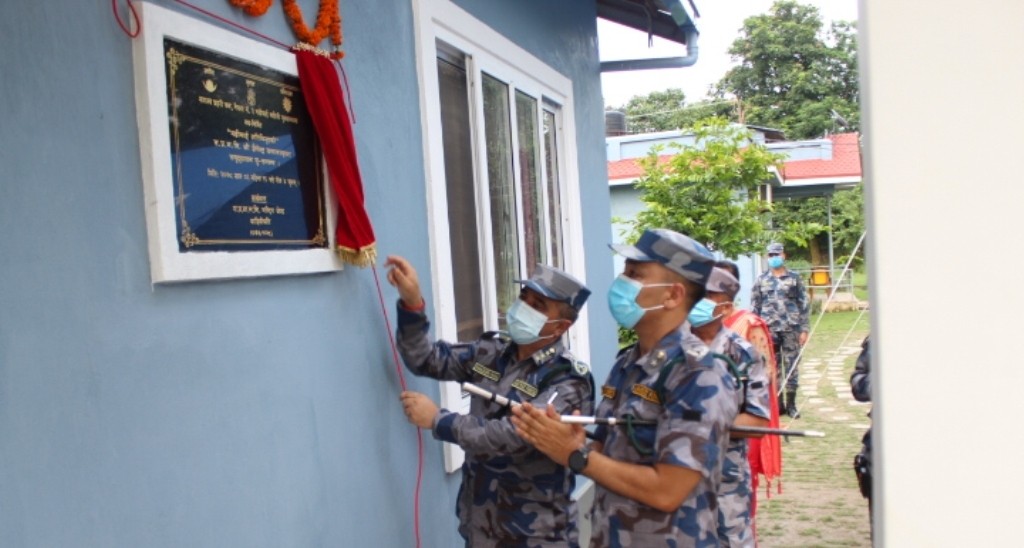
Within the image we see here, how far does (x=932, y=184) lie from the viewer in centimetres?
123

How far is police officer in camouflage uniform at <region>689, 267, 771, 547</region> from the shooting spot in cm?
436

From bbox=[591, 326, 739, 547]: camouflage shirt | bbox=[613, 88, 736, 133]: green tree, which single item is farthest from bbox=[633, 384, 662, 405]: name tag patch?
bbox=[613, 88, 736, 133]: green tree

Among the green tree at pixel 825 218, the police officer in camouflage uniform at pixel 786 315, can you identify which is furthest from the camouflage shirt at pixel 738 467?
the green tree at pixel 825 218

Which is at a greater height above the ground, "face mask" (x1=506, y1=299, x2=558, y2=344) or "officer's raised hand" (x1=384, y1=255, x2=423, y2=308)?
"officer's raised hand" (x1=384, y1=255, x2=423, y2=308)

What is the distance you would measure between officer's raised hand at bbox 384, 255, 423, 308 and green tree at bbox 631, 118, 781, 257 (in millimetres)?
8473

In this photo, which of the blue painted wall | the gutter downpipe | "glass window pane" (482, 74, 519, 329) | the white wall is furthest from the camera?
the gutter downpipe

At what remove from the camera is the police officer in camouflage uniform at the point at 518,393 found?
11.1 feet

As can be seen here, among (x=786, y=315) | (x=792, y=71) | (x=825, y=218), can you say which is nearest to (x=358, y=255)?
(x=786, y=315)

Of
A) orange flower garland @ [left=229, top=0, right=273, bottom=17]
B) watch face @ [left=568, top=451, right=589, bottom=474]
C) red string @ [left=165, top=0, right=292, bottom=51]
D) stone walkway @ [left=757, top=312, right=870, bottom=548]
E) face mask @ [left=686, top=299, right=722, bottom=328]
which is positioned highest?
orange flower garland @ [left=229, top=0, right=273, bottom=17]

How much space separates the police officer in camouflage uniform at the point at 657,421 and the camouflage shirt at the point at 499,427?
1.29 feet

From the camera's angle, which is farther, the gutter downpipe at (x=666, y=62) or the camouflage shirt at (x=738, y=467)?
the gutter downpipe at (x=666, y=62)

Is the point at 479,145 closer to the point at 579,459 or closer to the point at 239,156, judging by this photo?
the point at 239,156

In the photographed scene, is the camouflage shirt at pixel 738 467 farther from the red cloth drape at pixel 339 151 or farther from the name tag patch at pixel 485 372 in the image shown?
the red cloth drape at pixel 339 151

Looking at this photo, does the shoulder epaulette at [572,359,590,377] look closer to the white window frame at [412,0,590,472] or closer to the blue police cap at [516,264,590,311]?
the blue police cap at [516,264,590,311]
